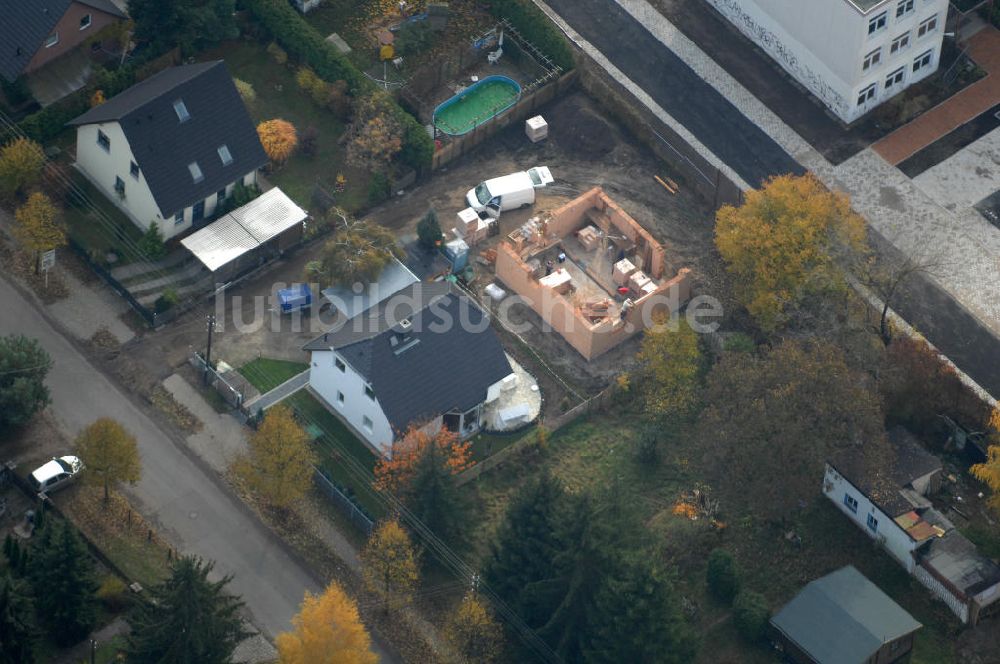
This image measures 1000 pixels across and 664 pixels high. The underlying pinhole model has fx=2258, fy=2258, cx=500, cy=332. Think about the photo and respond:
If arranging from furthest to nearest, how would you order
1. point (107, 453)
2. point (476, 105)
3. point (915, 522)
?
point (476, 105)
point (915, 522)
point (107, 453)

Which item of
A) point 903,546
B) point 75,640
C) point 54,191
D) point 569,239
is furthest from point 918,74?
point 75,640

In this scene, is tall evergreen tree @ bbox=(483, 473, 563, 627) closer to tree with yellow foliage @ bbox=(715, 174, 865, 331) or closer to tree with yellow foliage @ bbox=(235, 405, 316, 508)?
tree with yellow foliage @ bbox=(235, 405, 316, 508)

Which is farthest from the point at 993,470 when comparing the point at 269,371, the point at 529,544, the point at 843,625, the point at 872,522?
the point at 269,371

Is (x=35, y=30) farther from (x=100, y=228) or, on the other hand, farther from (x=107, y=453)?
(x=107, y=453)

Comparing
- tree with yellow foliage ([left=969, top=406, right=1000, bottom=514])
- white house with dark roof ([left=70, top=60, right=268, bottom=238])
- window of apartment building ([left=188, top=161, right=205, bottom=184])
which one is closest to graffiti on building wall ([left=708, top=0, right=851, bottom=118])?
tree with yellow foliage ([left=969, top=406, right=1000, bottom=514])

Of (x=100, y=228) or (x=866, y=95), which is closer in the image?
(x=100, y=228)

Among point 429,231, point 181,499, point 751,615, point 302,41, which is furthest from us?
point 302,41
